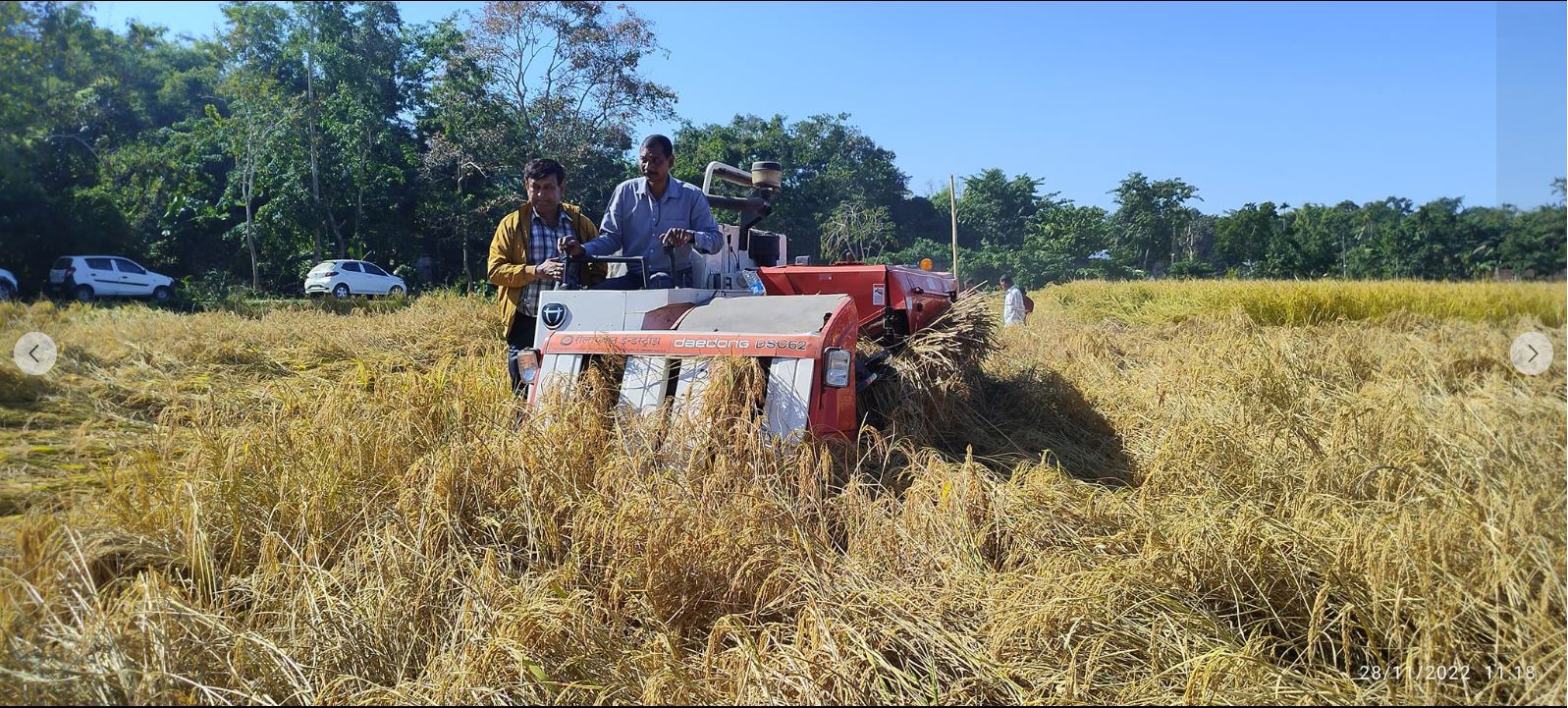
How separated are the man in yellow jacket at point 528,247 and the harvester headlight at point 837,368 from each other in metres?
1.93

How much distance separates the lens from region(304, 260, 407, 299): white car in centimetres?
1560

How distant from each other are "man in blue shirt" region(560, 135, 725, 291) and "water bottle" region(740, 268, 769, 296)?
0.37 m

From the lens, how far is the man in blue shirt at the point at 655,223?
5.01 meters

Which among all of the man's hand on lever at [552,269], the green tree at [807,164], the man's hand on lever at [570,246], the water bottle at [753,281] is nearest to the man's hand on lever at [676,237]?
the man's hand on lever at [570,246]

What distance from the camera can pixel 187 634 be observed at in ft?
7.76

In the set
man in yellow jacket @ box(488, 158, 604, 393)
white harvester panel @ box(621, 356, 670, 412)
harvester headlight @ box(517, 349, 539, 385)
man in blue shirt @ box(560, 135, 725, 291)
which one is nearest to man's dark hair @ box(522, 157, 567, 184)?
man in yellow jacket @ box(488, 158, 604, 393)

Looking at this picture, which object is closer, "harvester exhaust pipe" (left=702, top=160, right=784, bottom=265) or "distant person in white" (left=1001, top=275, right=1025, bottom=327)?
"harvester exhaust pipe" (left=702, top=160, right=784, bottom=265)

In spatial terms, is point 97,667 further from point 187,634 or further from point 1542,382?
point 1542,382

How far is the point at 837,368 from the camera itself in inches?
154

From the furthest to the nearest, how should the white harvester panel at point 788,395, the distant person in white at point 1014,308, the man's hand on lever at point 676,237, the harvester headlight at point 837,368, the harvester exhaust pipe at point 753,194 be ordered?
the distant person in white at point 1014,308 → the harvester exhaust pipe at point 753,194 → the man's hand on lever at point 676,237 → the harvester headlight at point 837,368 → the white harvester panel at point 788,395

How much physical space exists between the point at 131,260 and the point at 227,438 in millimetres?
13793

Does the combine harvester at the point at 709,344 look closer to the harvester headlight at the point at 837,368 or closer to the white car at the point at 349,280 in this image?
the harvester headlight at the point at 837,368

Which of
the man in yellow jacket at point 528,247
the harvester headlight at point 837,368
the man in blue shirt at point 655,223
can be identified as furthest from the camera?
the man in yellow jacket at point 528,247
